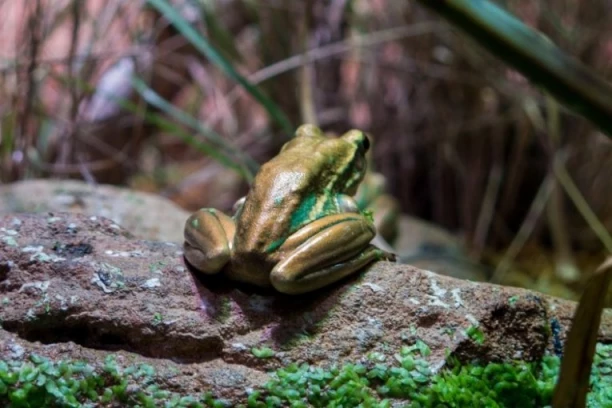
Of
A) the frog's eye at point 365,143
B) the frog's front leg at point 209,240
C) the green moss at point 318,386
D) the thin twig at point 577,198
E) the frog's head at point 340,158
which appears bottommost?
the green moss at point 318,386

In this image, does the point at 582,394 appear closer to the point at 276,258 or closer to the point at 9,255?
the point at 276,258

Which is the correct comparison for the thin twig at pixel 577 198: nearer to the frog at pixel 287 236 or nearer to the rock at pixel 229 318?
the rock at pixel 229 318

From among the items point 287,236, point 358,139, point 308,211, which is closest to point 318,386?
point 287,236

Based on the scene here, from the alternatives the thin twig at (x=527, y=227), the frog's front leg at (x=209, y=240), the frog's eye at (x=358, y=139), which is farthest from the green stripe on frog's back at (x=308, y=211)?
the thin twig at (x=527, y=227)

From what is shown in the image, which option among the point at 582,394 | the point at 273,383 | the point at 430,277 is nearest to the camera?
the point at 582,394

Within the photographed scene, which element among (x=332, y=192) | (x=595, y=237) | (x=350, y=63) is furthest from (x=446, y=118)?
(x=332, y=192)

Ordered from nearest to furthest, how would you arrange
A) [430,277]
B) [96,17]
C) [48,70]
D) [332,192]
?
[430,277]
[332,192]
[48,70]
[96,17]

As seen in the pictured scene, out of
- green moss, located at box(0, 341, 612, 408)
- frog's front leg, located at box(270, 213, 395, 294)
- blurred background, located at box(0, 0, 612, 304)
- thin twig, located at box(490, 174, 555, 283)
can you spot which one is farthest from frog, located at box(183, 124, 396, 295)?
thin twig, located at box(490, 174, 555, 283)
